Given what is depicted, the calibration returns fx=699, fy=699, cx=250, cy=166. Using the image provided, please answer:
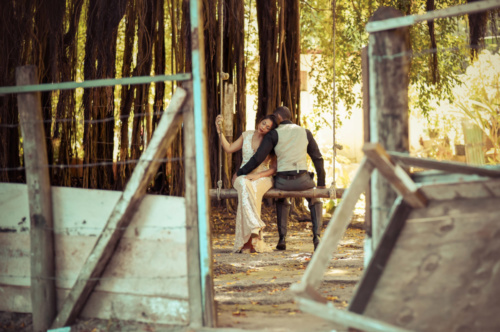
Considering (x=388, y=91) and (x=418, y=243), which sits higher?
(x=388, y=91)

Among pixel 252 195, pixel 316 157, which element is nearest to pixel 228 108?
pixel 252 195

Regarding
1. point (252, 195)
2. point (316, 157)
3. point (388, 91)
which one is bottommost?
point (252, 195)

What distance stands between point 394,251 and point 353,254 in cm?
387

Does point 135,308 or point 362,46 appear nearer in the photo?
point 135,308

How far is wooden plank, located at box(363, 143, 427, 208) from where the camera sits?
3.36 metres

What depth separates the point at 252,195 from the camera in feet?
24.7

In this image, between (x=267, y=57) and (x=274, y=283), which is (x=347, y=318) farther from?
(x=267, y=57)

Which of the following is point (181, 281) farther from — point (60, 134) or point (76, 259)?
point (60, 134)

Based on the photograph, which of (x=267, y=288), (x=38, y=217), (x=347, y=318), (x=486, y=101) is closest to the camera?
(x=347, y=318)

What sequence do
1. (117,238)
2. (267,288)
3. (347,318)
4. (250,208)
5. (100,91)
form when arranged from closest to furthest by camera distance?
(347,318), (117,238), (267,288), (250,208), (100,91)

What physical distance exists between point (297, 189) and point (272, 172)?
0.41 m

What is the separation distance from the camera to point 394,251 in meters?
3.53

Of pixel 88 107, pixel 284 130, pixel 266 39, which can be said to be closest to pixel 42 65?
pixel 88 107

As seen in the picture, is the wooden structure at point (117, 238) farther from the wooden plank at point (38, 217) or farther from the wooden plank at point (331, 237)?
the wooden plank at point (331, 237)
